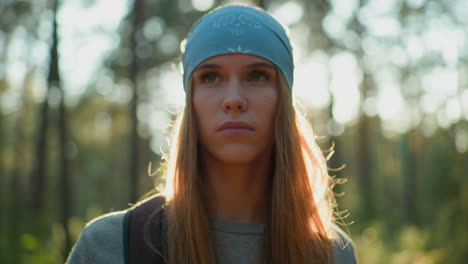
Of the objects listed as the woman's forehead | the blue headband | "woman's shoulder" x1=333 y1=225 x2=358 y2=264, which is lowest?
"woman's shoulder" x1=333 y1=225 x2=358 y2=264

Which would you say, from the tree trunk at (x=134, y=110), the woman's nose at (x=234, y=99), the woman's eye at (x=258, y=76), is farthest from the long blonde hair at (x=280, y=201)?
the tree trunk at (x=134, y=110)

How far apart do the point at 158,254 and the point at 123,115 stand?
924 inches

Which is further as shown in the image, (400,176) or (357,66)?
(400,176)

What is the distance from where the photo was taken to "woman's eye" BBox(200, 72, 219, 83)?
2.36 meters

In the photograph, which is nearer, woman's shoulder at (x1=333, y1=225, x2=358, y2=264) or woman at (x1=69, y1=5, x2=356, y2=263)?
woman at (x1=69, y1=5, x2=356, y2=263)

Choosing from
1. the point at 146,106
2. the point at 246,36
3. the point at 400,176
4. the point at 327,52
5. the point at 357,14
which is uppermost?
the point at 357,14

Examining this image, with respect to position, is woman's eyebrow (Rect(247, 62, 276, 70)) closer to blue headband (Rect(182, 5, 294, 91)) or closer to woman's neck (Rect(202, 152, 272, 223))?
→ blue headband (Rect(182, 5, 294, 91))

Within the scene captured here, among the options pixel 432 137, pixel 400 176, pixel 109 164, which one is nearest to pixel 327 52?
pixel 432 137

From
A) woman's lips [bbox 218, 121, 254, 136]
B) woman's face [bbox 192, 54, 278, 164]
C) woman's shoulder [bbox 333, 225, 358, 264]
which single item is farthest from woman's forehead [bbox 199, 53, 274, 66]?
woman's shoulder [bbox 333, 225, 358, 264]

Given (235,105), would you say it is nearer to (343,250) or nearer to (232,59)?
(232,59)

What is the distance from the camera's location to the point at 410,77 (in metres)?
21.7

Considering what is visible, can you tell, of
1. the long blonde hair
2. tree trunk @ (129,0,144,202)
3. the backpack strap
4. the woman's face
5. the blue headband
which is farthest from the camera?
tree trunk @ (129,0,144,202)

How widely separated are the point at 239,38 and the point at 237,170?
2.48 ft

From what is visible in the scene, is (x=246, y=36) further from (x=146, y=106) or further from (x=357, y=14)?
(x=146, y=106)
